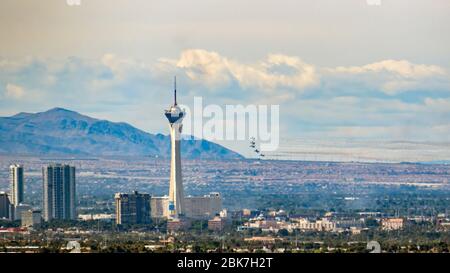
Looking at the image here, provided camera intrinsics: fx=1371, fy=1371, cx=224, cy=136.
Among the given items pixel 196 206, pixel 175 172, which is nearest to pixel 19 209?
pixel 196 206

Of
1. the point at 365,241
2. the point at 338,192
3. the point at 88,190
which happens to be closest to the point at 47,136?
the point at 88,190

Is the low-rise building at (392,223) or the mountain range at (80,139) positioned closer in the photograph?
the low-rise building at (392,223)

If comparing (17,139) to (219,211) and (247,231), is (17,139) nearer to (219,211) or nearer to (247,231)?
(219,211)

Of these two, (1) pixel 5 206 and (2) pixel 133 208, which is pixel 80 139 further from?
(2) pixel 133 208

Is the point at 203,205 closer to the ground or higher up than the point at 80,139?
closer to the ground

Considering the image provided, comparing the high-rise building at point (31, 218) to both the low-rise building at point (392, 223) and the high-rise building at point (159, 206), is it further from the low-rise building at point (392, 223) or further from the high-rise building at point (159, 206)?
the low-rise building at point (392, 223)

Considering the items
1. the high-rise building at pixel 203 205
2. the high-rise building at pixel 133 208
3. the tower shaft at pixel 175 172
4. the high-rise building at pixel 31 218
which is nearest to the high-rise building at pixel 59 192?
the high-rise building at pixel 31 218

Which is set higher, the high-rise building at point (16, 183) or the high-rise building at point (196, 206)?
the high-rise building at point (16, 183)

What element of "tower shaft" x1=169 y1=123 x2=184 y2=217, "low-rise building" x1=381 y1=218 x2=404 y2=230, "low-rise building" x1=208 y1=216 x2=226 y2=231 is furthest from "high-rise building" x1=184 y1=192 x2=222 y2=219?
"low-rise building" x1=381 y1=218 x2=404 y2=230
